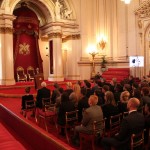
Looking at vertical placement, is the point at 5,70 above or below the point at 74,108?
above

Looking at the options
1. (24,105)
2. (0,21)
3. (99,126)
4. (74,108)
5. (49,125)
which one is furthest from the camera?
(0,21)

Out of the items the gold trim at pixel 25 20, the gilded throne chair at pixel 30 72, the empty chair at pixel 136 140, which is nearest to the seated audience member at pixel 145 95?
the empty chair at pixel 136 140

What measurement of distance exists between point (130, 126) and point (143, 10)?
11854 millimetres

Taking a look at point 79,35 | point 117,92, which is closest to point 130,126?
point 117,92

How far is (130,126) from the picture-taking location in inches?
126

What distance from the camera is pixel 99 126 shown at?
164 inches

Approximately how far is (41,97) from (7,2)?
8.29m

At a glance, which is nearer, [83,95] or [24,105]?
[83,95]

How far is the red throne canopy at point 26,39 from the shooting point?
1540cm

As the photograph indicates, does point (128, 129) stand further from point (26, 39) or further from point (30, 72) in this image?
point (26, 39)

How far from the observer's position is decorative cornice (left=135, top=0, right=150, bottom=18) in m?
13.4

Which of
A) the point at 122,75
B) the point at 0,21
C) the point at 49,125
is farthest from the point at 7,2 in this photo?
the point at 49,125

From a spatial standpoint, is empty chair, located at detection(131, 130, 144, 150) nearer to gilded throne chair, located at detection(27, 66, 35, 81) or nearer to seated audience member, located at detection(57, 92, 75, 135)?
seated audience member, located at detection(57, 92, 75, 135)

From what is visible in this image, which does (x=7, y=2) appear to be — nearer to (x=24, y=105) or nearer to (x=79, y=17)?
(x=79, y=17)
